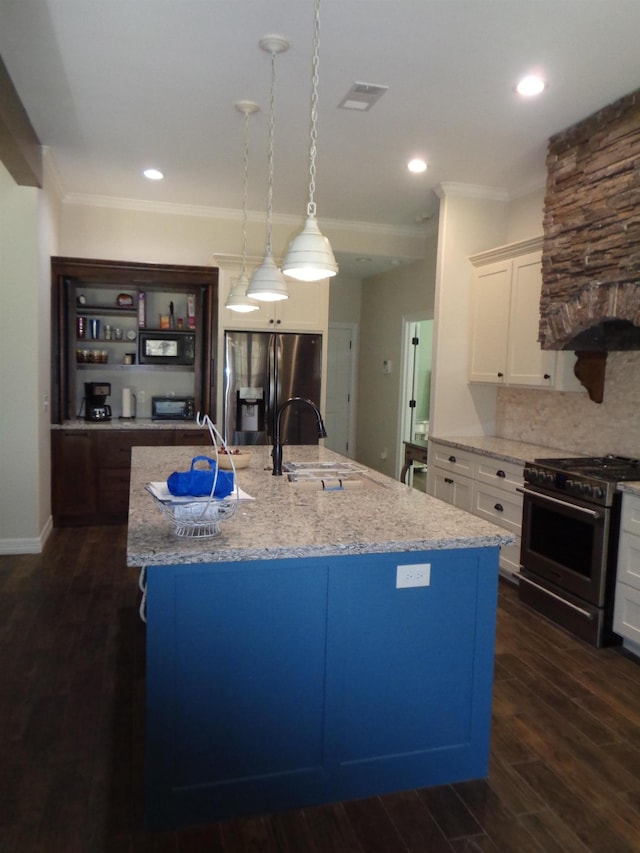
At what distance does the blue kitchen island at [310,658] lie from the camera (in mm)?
1811

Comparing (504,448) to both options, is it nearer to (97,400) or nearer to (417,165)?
(417,165)

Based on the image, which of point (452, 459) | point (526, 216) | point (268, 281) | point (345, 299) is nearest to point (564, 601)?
point (452, 459)

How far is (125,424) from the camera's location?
206 inches

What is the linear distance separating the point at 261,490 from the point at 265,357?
287cm

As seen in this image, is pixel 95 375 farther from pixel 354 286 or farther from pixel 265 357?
pixel 354 286

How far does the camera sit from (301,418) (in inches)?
219

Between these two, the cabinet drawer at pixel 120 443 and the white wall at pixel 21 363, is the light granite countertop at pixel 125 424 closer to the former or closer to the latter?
the cabinet drawer at pixel 120 443

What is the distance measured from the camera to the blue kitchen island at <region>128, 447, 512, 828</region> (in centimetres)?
181

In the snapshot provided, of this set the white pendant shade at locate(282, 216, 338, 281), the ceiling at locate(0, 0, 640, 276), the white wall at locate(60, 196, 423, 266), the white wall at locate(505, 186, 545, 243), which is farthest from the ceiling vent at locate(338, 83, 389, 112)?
the white wall at locate(60, 196, 423, 266)

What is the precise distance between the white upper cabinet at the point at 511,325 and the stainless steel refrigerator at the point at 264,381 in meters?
1.51

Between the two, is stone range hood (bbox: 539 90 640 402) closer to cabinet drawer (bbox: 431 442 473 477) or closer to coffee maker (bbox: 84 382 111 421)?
cabinet drawer (bbox: 431 442 473 477)

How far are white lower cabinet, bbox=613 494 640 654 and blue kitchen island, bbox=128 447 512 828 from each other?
127 cm

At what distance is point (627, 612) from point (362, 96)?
3.01 metres

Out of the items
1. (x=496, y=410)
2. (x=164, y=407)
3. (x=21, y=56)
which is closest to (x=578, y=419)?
(x=496, y=410)
